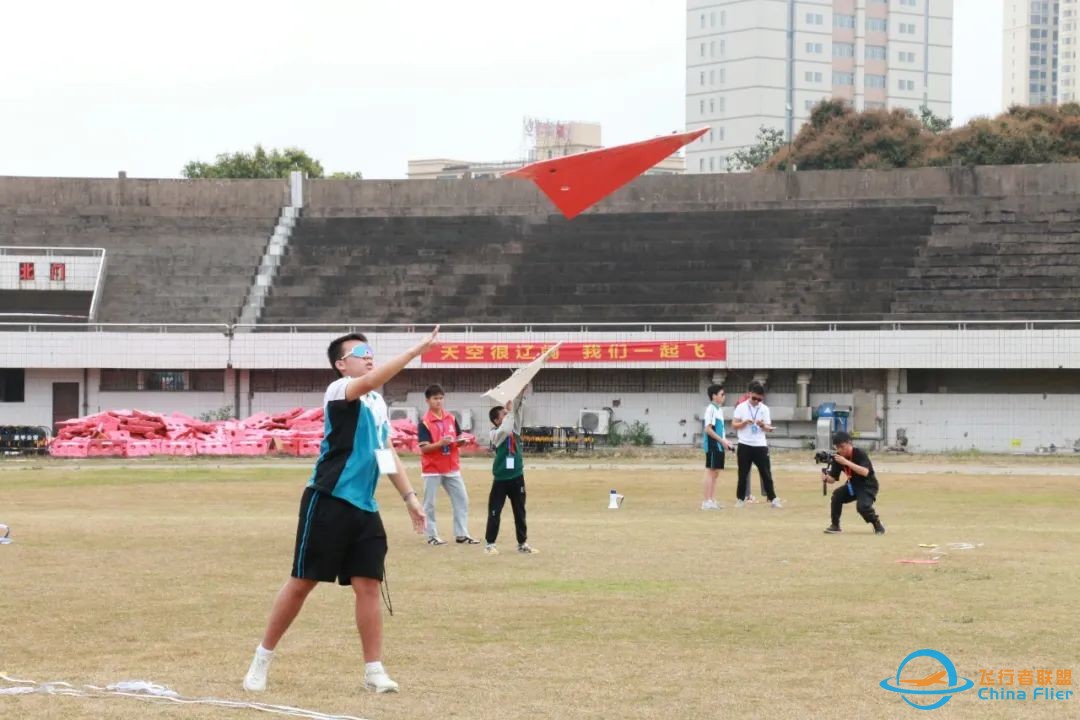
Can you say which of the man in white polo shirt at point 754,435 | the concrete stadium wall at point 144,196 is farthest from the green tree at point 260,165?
the man in white polo shirt at point 754,435

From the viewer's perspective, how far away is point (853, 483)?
58.1 feet

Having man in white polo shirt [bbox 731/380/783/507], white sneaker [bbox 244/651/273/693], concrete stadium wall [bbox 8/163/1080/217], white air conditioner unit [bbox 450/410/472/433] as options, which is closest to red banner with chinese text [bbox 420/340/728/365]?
white air conditioner unit [bbox 450/410/472/433]

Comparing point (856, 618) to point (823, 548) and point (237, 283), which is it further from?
point (237, 283)

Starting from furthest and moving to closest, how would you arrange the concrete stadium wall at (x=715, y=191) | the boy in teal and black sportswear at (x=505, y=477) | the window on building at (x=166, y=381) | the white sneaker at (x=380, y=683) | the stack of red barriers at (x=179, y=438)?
the concrete stadium wall at (x=715, y=191) → the window on building at (x=166, y=381) → the stack of red barriers at (x=179, y=438) → the boy in teal and black sportswear at (x=505, y=477) → the white sneaker at (x=380, y=683)

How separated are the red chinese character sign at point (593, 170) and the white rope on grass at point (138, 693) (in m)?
5.97

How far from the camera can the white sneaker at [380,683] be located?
8.38m

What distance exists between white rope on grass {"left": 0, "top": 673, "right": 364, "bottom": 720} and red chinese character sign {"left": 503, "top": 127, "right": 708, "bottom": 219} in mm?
5972

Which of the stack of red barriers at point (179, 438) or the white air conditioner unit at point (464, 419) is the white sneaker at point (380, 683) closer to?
the stack of red barriers at point (179, 438)

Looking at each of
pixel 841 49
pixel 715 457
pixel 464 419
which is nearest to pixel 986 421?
pixel 464 419

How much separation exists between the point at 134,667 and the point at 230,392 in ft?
125

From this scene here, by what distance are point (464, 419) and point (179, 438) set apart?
323 inches

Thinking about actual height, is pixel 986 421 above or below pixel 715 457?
above

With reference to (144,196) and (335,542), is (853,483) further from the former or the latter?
(144,196)

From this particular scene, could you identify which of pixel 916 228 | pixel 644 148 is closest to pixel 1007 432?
pixel 916 228
